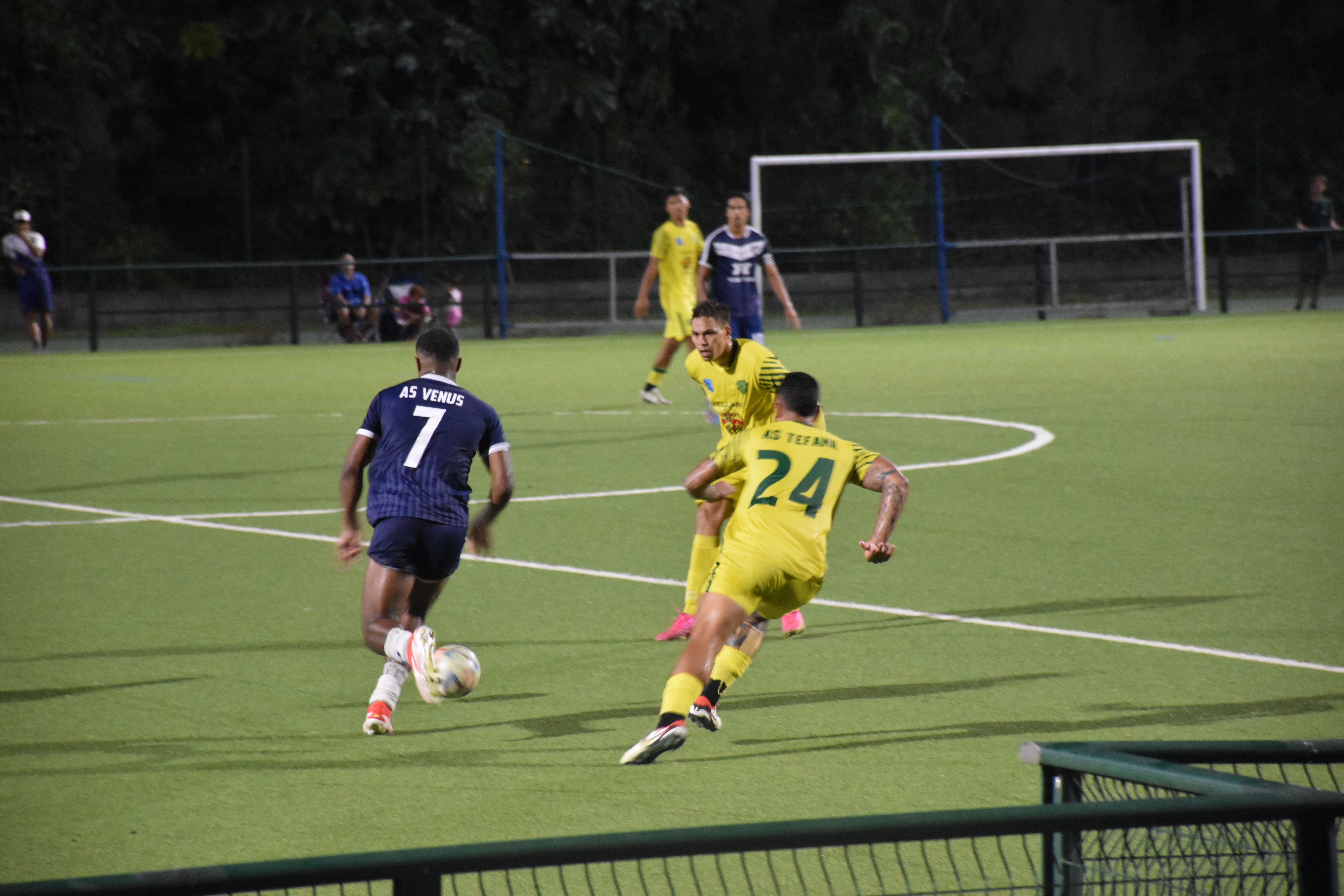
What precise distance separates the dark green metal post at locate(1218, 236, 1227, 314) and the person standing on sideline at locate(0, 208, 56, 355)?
20.7m

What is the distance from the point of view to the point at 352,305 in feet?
96.0

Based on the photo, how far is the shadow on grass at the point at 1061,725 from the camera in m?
5.79

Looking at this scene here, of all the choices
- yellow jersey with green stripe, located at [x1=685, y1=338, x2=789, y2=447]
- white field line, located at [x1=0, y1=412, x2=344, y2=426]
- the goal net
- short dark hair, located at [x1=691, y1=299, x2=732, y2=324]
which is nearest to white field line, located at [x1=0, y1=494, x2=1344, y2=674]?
yellow jersey with green stripe, located at [x1=685, y1=338, x2=789, y2=447]

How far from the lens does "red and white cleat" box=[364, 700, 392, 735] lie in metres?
5.99

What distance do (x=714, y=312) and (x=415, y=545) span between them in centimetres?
208

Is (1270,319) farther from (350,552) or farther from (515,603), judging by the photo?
(350,552)

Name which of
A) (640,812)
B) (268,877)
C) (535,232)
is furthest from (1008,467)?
(535,232)

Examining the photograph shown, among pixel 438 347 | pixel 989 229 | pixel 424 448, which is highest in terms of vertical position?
pixel 989 229

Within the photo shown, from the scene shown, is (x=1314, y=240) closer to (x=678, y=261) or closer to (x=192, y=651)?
(x=678, y=261)

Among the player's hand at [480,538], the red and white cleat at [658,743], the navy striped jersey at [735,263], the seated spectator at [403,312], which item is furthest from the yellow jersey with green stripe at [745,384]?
the seated spectator at [403,312]

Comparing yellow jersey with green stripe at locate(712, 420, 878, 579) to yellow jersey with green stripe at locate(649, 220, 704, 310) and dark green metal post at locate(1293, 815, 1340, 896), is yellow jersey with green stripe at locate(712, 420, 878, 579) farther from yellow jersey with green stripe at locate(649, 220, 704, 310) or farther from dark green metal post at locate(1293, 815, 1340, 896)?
yellow jersey with green stripe at locate(649, 220, 704, 310)

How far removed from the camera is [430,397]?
21.3 feet

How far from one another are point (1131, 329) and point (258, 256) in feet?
59.0

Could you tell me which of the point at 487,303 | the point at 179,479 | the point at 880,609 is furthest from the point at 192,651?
the point at 487,303
